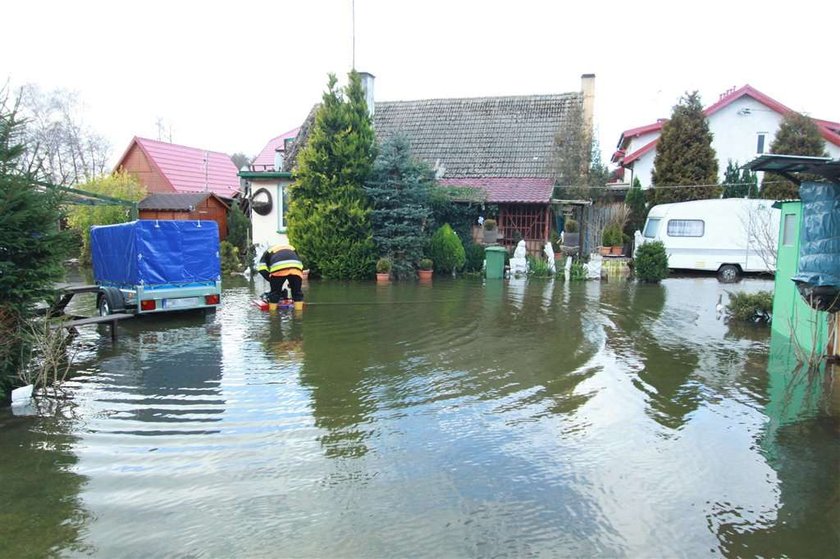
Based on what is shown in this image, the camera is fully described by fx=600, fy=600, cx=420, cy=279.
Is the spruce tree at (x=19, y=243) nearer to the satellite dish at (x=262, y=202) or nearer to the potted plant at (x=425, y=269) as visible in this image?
the potted plant at (x=425, y=269)

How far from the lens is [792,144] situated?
22.8m

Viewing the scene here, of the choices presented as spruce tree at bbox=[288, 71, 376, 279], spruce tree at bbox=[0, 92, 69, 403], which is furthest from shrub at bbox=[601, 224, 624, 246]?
spruce tree at bbox=[0, 92, 69, 403]

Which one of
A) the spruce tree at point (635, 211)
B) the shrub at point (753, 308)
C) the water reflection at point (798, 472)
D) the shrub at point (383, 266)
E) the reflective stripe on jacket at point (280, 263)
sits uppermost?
the spruce tree at point (635, 211)

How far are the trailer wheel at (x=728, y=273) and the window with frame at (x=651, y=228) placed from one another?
2382 mm

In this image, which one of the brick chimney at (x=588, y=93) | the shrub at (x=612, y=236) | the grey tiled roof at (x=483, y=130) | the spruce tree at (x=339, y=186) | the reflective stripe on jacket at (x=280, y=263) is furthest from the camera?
the brick chimney at (x=588, y=93)

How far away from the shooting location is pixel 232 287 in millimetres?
17328

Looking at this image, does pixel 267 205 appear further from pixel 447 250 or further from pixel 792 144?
pixel 792 144

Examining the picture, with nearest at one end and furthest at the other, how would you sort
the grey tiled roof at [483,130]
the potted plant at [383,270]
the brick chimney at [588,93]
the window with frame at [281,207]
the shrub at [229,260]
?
the potted plant at [383,270] < the shrub at [229,260] < the window with frame at [281,207] < the grey tiled roof at [483,130] < the brick chimney at [588,93]

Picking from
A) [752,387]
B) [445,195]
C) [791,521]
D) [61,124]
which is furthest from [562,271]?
[61,124]

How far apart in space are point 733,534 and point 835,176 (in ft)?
15.4

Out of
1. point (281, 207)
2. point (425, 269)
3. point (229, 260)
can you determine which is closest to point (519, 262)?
point (425, 269)

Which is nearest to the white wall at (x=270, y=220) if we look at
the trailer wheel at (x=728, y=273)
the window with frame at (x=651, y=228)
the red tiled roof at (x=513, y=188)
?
the red tiled roof at (x=513, y=188)

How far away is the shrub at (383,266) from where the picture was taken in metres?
18.3

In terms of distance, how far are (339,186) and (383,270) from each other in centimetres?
300
